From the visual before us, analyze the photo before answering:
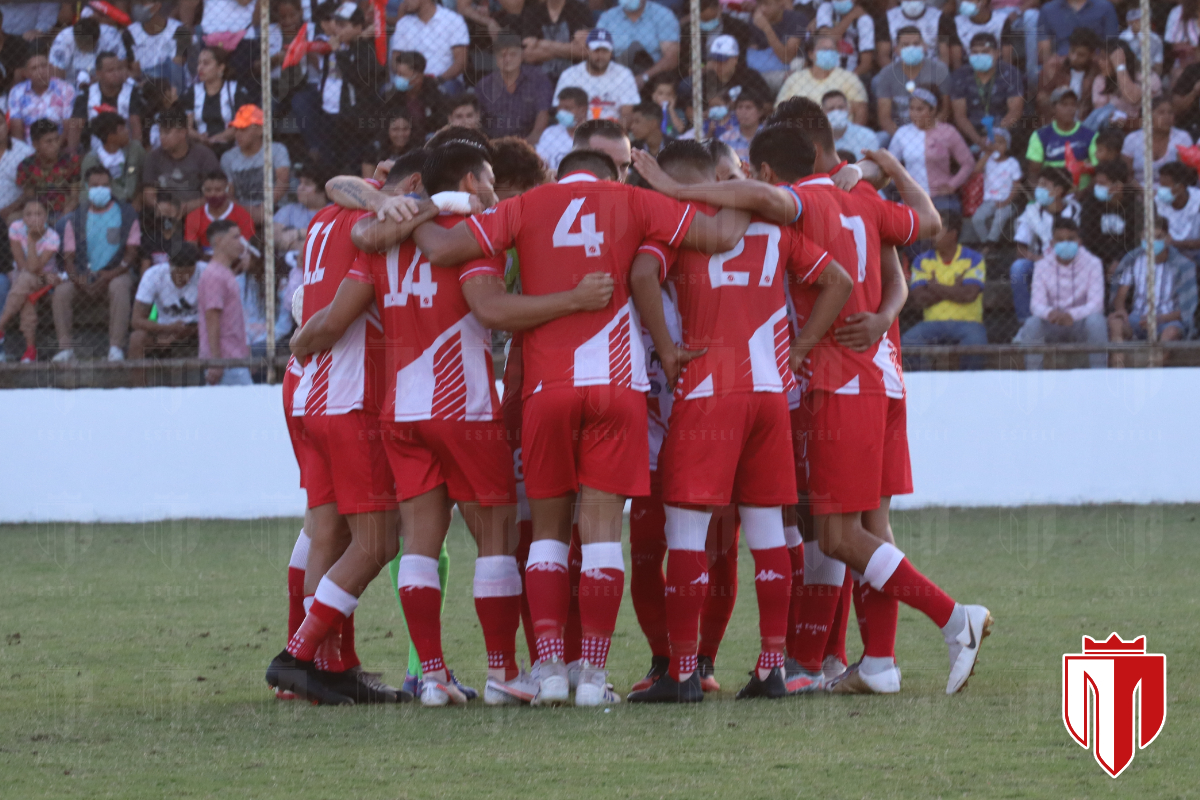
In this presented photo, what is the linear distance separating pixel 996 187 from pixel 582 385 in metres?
7.11

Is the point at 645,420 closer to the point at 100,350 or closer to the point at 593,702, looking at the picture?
the point at 593,702

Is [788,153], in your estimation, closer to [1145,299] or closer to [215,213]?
[1145,299]

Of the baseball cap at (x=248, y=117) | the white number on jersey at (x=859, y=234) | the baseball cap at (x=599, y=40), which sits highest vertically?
the baseball cap at (x=599, y=40)

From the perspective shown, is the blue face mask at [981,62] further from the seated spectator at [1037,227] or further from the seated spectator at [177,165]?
the seated spectator at [177,165]

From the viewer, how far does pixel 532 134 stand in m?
11.2

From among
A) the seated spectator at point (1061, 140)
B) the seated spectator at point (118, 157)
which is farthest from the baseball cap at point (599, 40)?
the seated spectator at point (118, 157)

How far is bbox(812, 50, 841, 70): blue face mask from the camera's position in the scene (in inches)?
448

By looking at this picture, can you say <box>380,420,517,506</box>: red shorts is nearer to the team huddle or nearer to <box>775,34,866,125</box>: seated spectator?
the team huddle

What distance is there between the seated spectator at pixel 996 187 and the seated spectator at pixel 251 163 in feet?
17.3

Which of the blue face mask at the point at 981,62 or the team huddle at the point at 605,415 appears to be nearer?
the team huddle at the point at 605,415

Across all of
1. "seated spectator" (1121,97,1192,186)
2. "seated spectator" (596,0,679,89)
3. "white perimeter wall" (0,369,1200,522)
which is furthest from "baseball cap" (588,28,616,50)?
"seated spectator" (1121,97,1192,186)

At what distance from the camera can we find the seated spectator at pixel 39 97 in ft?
38.1

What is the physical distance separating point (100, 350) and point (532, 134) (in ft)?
11.9

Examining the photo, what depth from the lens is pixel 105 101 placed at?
11.7m
